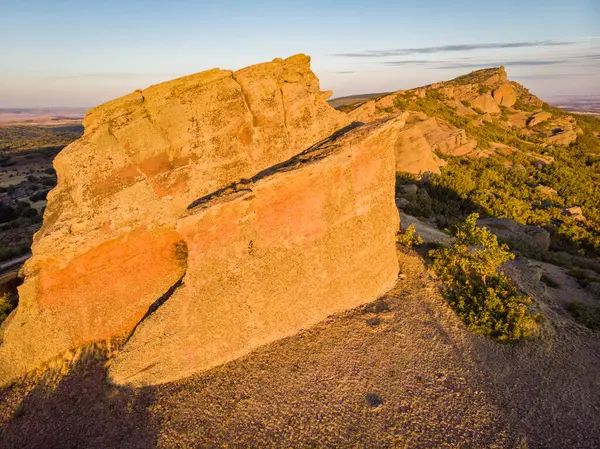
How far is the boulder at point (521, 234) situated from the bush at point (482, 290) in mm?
12201

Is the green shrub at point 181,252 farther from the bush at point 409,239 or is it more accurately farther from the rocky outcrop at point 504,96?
the rocky outcrop at point 504,96

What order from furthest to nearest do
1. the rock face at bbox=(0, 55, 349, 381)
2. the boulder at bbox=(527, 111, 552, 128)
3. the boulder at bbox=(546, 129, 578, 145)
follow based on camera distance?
the boulder at bbox=(527, 111, 552, 128), the boulder at bbox=(546, 129, 578, 145), the rock face at bbox=(0, 55, 349, 381)

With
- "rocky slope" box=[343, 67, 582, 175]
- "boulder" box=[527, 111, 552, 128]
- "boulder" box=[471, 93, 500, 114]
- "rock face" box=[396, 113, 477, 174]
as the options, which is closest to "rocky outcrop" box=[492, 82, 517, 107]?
"rocky slope" box=[343, 67, 582, 175]

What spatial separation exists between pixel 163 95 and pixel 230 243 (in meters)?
5.43

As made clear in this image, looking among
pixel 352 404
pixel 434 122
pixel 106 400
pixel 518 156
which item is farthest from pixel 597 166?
pixel 106 400

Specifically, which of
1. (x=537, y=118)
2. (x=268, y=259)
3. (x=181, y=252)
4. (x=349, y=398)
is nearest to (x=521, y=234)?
(x=349, y=398)

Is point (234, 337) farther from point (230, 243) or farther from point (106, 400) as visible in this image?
point (106, 400)

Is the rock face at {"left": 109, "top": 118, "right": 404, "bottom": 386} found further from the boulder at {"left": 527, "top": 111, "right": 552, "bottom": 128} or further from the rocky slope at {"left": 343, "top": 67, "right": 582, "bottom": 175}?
the boulder at {"left": 527, "top": 111, "right": 552, "bottom": 128}

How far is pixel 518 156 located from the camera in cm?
5212

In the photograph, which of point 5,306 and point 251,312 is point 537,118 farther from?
point 5,306

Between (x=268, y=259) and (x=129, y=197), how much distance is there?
15.8 ft

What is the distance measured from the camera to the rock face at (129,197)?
37.3 feet

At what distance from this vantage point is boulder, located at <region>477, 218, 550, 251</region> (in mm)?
26978

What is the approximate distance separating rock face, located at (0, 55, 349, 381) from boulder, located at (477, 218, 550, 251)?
22458 millimetres
